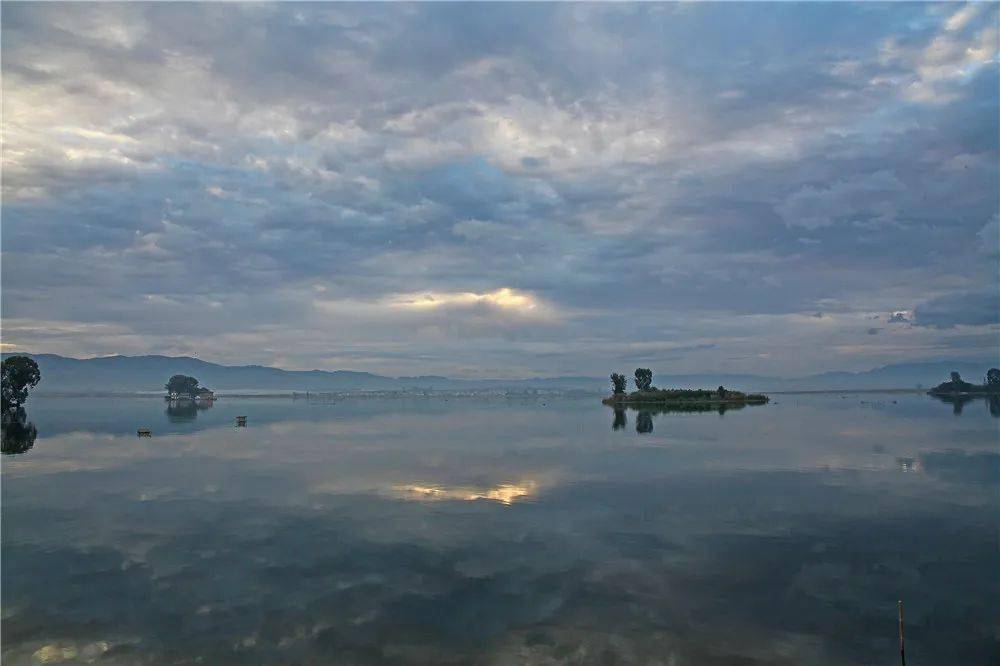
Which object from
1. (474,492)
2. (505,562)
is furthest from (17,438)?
(505,562)

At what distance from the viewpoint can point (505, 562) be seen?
30328mm

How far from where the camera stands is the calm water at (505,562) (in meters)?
21.4

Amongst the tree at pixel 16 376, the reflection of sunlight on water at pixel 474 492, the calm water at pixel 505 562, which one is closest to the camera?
the calm water at pixel 505 562

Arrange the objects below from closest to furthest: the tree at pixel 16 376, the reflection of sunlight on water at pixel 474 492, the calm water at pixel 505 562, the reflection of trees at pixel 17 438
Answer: the calm water at pixel 505 562, the reflection of sunlight on water at pixel 474 492, the reflection of trees at pixel 17 438, the tree at pixel 16 376

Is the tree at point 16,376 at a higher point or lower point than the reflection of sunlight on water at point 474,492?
higher

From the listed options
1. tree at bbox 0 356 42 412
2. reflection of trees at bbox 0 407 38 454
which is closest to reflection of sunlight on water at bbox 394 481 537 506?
reflection of trees at bbox 0 407 38 454

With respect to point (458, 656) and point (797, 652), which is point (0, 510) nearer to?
point (458, 656)

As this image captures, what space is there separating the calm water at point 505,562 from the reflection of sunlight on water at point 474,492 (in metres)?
0.31

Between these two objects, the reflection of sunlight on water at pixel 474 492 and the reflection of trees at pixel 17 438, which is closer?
the reflection of sunlight on water at pixel 474 492

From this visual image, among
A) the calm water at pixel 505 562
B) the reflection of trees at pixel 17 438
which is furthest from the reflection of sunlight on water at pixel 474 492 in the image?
the reflection of trees at pixel 17 438

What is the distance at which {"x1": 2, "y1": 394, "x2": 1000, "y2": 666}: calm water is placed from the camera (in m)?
21.4

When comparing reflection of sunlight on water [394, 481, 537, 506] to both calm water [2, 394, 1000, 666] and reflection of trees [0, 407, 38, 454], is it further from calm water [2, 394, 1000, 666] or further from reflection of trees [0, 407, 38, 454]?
reflection of trees [0, 407, 38, 454]

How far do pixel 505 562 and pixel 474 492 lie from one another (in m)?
18.3

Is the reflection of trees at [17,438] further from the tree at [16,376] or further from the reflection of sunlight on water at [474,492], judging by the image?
the reflection of sunlight on water at [474,492]
